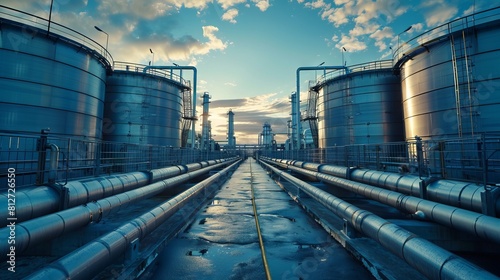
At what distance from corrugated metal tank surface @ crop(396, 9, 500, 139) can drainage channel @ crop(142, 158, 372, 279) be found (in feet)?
42.6

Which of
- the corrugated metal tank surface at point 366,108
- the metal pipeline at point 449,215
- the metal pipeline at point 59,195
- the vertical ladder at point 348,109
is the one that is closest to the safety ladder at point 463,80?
the corrugated metal tank surface at point 366,108

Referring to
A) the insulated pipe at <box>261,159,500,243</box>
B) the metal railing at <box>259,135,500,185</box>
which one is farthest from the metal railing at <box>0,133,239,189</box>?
the metal railing at <box>259,135,500,185</box>

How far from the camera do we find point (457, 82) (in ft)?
45.9

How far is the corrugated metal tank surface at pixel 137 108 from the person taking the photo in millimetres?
21891

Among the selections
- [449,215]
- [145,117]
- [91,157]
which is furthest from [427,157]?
[145,117]

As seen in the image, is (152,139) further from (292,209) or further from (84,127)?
(292,209)

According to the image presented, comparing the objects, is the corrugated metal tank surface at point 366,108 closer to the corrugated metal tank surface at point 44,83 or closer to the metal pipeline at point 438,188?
the metal pipeline at point 438,188

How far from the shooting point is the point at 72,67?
15414 millimetres

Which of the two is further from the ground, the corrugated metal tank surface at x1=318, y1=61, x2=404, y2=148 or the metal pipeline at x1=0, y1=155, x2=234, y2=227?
the corrugated metal tank surface at x1=318, y1=61, x2=404, y2=148

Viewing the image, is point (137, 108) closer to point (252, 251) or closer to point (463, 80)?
point (252, 251)

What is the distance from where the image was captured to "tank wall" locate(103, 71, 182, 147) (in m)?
21.9

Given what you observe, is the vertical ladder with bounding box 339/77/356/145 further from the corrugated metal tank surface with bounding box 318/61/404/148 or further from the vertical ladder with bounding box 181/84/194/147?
the vertical ladder with bounding box 181/84/194/147


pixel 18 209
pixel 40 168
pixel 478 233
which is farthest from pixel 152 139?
pixel 478 233

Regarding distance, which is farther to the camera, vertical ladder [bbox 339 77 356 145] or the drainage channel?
vertical ladder [bbox 339 77 356 145]
